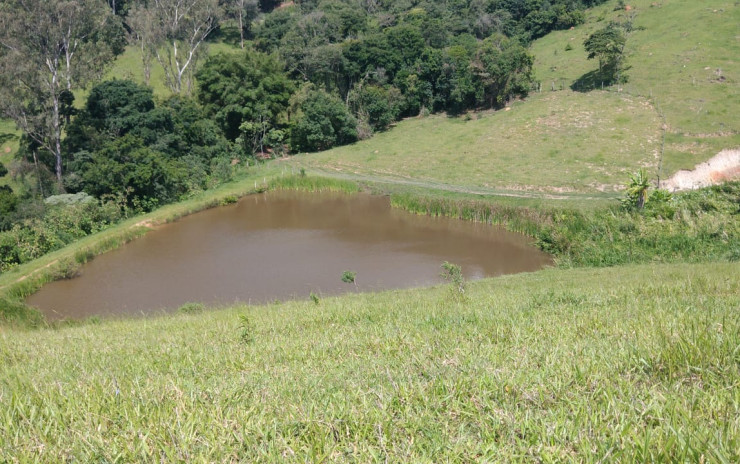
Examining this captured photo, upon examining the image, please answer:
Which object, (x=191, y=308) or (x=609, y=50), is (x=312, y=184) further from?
(x=609, y=50)

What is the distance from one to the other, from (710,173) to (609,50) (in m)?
16.0

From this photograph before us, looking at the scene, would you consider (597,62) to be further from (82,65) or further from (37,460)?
(37,460)

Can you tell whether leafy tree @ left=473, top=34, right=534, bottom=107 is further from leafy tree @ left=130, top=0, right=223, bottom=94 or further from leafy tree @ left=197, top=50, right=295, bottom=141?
leafy tree @ left=130, top=0, right=223, bottom=94

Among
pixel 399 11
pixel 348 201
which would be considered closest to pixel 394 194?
pixel 348 201

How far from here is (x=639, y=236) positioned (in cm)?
1741

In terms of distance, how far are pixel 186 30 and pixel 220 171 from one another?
2018 centimetres

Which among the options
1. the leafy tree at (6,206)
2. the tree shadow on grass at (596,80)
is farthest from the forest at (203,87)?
the tree shadow on grass at (596,80)

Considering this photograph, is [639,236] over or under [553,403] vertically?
under

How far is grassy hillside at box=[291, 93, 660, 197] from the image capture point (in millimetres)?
27547

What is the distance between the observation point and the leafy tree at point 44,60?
1005 inches

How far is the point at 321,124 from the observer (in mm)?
37375

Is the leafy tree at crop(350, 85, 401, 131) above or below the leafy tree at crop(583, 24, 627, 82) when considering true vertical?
below

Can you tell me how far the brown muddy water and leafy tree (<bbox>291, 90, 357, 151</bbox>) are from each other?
12.3m

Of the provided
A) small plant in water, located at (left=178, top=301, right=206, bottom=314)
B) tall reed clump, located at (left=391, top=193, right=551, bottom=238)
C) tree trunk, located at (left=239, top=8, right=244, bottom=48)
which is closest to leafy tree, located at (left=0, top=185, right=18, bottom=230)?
small plant in water, located at (left=178, top=301, right=206, bottom=314)
